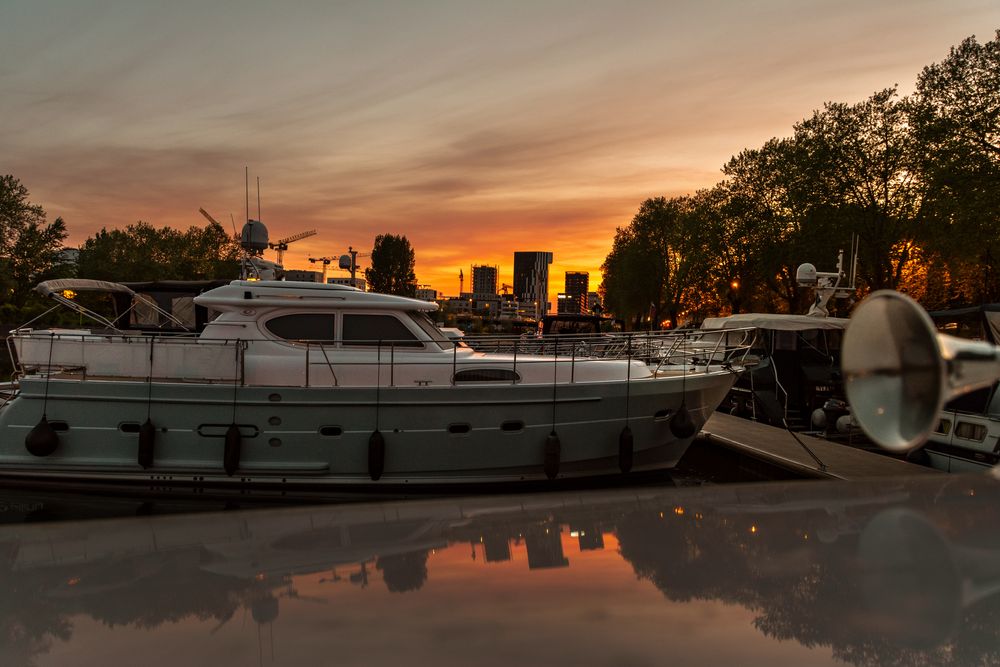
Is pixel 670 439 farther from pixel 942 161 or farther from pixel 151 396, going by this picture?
pixel 942 161

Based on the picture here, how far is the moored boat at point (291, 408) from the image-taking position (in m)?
10.0

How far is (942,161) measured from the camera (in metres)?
27.4

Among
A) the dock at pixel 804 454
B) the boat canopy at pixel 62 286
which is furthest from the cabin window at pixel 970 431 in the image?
the boat canopy at pixel 62 286

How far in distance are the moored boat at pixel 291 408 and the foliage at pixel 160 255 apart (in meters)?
63.1

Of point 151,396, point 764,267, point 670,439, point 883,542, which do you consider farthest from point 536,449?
point 764,267

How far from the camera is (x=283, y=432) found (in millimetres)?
10031

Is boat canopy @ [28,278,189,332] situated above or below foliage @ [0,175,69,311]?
below

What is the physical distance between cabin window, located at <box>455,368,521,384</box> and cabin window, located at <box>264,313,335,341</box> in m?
2.18

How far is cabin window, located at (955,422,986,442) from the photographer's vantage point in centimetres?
1023

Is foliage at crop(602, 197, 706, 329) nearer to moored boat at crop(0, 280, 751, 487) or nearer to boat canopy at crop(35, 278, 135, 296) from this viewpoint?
moored boat at crop(0, 280, 751, 487)

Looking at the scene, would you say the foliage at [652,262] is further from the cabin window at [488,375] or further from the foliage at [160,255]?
the cabin window at [488,375]

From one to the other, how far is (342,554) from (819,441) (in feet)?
39.4

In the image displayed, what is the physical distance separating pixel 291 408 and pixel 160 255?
8186cm

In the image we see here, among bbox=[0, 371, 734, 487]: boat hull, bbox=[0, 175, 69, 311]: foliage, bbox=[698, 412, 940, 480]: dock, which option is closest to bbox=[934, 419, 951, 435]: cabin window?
bbox=[698, 412, 940, 480]: dock
